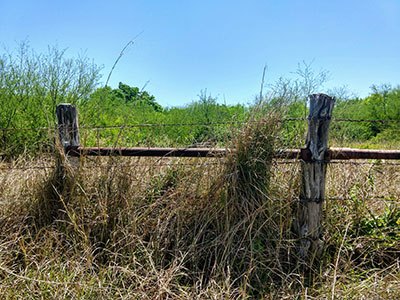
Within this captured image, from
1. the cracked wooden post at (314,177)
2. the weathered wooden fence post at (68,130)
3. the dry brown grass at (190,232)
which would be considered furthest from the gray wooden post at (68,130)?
the cracked wooden post at (314,177)

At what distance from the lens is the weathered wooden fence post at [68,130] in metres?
3.36

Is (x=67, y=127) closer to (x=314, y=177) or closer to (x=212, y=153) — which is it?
(x=212, y=153)

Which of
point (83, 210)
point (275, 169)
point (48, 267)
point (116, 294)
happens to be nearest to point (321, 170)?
point (275, 169)

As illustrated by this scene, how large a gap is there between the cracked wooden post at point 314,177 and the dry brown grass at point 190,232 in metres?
0.11

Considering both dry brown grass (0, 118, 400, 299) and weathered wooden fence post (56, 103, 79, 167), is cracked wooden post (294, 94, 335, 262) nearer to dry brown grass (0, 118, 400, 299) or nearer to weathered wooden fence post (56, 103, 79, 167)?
dry brown grass (0, 118, 400, 299)

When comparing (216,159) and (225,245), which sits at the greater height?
(216,159)

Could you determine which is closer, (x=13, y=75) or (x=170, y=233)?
(x=170, y=233)

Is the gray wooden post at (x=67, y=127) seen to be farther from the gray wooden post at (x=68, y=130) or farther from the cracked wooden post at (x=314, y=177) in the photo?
the cracked wooden post at (x=314, y=177)

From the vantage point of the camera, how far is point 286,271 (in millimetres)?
2908

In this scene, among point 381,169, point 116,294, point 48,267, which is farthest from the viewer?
point 381,169

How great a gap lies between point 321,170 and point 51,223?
2.32 m

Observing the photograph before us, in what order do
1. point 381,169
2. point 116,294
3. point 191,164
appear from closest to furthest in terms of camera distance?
point 116,294 → point 191,164 → point 381,169

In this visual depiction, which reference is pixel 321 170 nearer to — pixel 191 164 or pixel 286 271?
pixel 286 271

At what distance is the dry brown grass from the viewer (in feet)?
8.95
